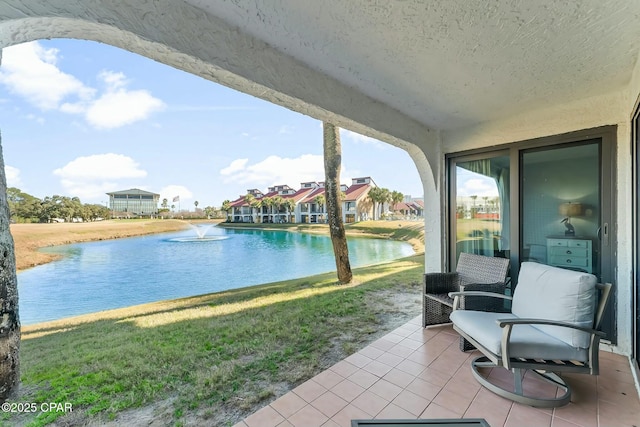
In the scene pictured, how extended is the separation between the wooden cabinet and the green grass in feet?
5.94

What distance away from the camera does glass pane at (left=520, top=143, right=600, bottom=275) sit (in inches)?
113

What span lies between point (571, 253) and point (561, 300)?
1.42 metres

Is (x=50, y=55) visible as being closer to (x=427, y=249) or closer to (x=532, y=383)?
(x=427, y=249)

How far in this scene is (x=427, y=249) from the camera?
3.97 metres

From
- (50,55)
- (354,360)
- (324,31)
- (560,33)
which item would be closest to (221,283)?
(50,55)

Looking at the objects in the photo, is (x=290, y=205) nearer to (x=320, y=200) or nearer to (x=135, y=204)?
(x=320, y=200)

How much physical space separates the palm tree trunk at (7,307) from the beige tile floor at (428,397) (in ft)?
4.01

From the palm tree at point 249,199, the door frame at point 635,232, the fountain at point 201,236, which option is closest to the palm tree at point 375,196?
the palm tree at point 249,199

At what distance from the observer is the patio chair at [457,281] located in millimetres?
3037

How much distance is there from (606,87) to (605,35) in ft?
3.81

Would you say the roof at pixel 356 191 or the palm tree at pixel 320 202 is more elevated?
the roof at pixel 356 191

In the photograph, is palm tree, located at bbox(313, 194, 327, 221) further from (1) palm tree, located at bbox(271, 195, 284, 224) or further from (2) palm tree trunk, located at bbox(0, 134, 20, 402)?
(2) palm tree trunk, located at bbox(0, 134, 20, 402)

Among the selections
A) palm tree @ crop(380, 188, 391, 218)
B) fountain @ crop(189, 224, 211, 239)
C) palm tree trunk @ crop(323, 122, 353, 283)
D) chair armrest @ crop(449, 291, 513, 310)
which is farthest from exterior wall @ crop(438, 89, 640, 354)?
palm tree @ crop(380, 188, 391, 218)

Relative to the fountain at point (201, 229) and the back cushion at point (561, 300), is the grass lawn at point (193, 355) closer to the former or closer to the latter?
the back cushion at point (561, 300)
